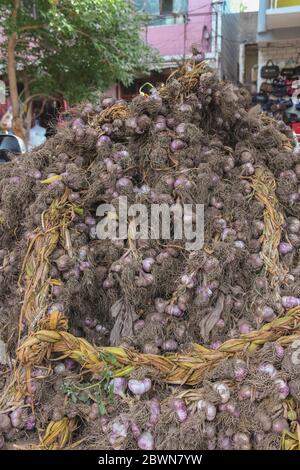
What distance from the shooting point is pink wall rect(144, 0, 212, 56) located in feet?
31.2

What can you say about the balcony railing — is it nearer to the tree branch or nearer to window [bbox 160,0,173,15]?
the tree branch

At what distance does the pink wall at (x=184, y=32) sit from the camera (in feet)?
31.2

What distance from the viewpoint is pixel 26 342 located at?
145 cm

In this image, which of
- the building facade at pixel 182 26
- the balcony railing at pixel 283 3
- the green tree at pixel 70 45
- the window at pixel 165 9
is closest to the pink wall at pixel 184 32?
the building facade at pixel 182 26

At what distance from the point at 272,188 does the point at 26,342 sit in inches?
49.1

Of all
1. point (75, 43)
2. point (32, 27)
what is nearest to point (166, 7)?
point (75, 43)

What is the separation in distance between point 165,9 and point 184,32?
30.6 inches

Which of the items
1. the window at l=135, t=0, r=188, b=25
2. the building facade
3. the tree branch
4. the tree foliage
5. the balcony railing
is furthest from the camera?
the window at l=135, t=0, r=188, b=25

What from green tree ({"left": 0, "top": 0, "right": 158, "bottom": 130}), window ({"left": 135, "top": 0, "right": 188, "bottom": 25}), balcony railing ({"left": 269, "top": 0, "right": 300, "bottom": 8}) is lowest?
green tree ({"left": 0, "top": 0, "right": 158, "bottom": 130})

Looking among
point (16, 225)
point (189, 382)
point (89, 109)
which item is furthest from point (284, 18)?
point (189, 382)

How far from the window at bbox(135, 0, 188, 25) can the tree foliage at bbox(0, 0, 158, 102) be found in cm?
254

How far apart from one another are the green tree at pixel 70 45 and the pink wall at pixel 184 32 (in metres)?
2.39

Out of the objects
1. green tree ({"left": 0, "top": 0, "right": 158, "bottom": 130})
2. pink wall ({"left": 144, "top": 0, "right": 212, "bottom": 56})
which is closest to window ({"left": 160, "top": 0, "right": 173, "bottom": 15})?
pink wall ({"left": 144, "top": 0, "right": 212, "bottom": 56})

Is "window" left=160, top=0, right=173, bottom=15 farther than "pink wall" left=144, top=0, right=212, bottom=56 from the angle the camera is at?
Yes
